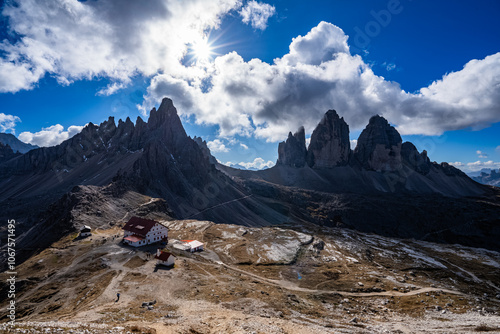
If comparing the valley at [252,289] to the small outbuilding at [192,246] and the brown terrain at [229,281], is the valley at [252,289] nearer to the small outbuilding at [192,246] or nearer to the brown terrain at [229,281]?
the brown terrain at [229,281]

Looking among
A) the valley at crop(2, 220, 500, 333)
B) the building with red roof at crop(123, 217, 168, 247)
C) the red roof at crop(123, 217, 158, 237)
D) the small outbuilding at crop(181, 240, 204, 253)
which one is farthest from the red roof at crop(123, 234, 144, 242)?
the small outbuilding at crop(181, 240, 204, 253)

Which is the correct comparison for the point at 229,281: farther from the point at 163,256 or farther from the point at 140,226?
the point at 140,226

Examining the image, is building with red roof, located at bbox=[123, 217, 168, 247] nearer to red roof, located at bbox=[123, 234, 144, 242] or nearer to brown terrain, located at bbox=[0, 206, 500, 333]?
red roof, located at bbox=[123, 234, 144, 242]

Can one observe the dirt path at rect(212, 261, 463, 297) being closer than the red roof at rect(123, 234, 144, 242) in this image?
Yes

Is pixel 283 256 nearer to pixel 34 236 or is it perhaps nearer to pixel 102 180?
pixel 34 236

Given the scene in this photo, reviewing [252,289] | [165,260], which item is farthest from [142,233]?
[252,289]

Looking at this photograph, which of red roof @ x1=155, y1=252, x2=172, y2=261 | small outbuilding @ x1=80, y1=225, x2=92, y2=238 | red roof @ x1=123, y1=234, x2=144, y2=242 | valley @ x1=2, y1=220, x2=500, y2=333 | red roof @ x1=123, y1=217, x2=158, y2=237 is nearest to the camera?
valley @ x1=2, y1=220, x2=500, y2=333

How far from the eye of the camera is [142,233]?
72.9 m

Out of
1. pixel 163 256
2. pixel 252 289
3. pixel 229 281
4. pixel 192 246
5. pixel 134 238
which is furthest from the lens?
pixel 192 246

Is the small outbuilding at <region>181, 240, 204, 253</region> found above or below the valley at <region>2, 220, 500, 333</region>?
above

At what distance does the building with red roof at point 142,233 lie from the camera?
71000 millimetres

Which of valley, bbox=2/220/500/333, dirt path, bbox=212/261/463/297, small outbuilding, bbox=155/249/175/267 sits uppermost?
small outbuilding, bbox=155/249/175/267

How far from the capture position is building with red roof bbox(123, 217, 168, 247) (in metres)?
71.0

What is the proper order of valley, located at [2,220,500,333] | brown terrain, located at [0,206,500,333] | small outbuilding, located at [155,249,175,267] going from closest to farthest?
brown terrain, located at [0,206,500,333] → valley, located at [2,220,500,333] → small outbuilding, located at [155,249,175,267]
